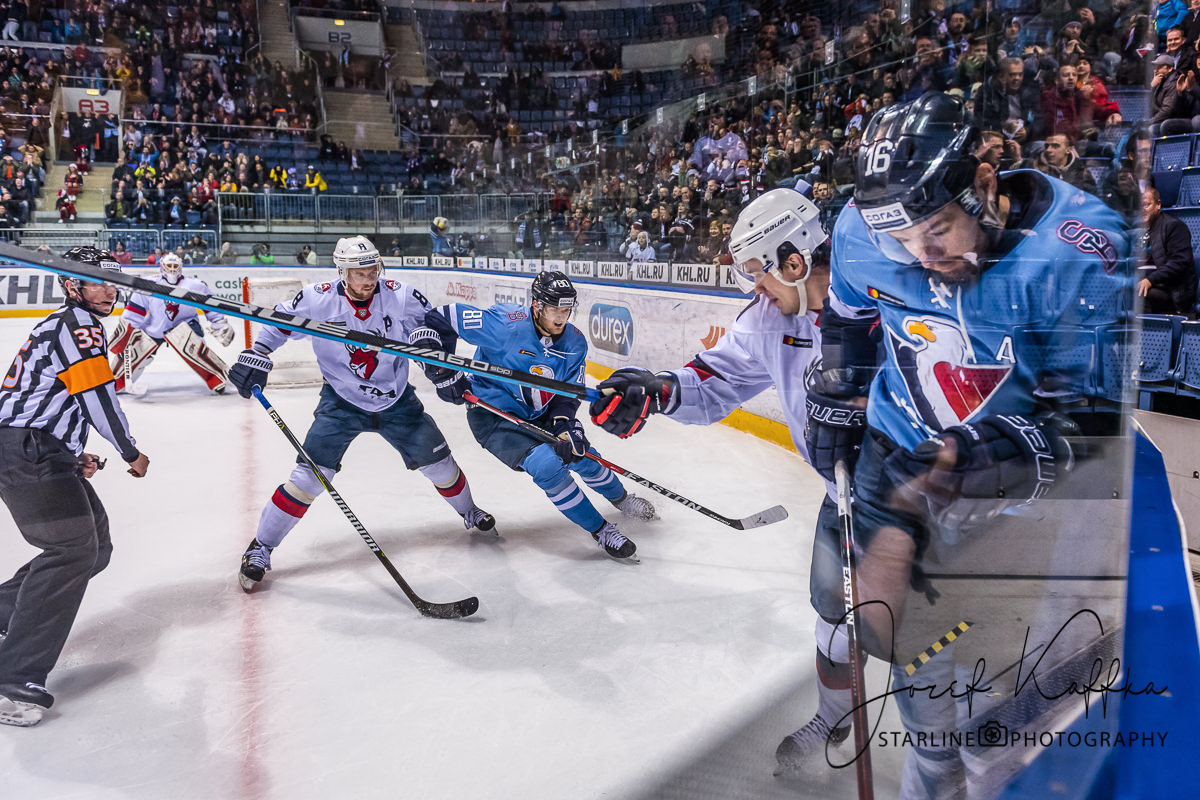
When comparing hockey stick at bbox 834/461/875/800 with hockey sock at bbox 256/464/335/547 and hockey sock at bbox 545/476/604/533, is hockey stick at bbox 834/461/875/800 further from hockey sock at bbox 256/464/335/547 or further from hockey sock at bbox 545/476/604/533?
hockey sock at bbox 256/464/335/547

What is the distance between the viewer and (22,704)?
1554 mm

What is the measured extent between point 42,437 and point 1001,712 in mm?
1822

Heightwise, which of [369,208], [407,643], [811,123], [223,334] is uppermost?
[811,123]

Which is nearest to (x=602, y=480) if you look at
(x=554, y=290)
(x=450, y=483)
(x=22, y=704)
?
(x=450, y=483)

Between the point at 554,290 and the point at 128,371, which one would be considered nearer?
the point at 128,371

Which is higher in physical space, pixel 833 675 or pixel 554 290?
pixel 554 290

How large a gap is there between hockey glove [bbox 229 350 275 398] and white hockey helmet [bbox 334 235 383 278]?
0.35 meters

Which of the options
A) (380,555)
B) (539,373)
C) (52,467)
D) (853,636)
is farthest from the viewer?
(539,373)

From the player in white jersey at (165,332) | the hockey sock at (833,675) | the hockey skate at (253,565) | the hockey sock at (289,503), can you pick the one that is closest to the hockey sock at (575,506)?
the hockey sock at (289,503)

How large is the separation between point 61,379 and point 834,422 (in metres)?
1.52

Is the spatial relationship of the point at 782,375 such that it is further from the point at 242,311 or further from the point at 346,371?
the point at 346,371

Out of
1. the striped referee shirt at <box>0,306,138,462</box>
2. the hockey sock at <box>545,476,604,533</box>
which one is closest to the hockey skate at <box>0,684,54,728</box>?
the striped referee shirt at <box>0,306,138,462</box>

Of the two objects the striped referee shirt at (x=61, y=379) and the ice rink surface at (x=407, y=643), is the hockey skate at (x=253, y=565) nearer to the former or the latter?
the ice rink surface at (x=407, y=643)

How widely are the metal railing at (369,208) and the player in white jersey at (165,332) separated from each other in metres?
0.58
